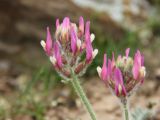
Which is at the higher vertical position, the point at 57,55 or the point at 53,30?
the point at 53,30

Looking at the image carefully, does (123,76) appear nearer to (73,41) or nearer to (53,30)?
(73,41)

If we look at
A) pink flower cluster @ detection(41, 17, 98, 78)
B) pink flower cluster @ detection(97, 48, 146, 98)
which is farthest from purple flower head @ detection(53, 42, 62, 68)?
pink flower cluster @ detection(97, 48, 146, 98)

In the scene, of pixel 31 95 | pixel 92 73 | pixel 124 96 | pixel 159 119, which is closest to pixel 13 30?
pixel 92 73

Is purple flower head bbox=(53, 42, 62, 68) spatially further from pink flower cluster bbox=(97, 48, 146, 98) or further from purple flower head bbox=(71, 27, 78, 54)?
pink flower cluster bbox=(97, 48, 146, 98)

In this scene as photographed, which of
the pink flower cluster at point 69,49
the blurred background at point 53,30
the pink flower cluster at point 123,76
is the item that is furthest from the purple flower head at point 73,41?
the blurred background at point 53,30

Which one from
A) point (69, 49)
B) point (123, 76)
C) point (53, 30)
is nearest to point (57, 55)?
point (69, 49)

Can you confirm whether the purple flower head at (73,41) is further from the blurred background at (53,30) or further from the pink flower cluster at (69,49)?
the blurred background at (53,30)
